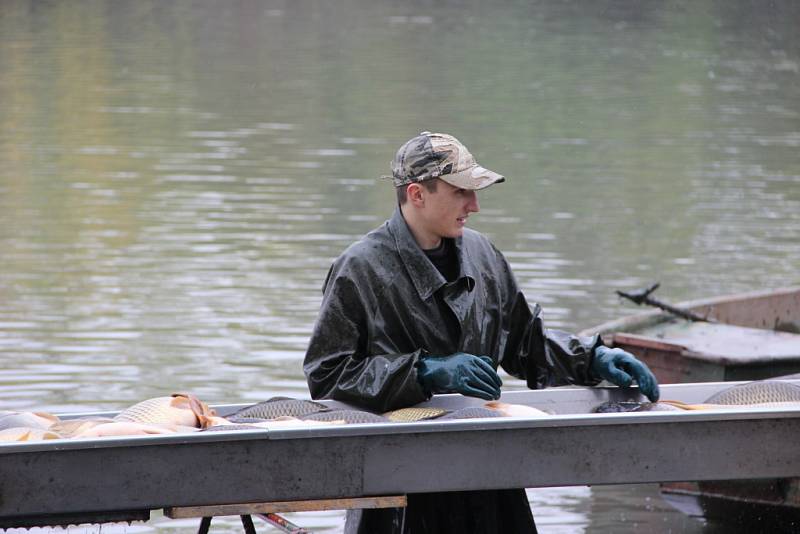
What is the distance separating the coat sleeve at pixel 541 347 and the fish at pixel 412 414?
0.47 metres

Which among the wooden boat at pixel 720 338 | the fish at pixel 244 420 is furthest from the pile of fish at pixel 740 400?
the wooden boat at pixel 720 338

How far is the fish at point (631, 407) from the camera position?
498 centimetres

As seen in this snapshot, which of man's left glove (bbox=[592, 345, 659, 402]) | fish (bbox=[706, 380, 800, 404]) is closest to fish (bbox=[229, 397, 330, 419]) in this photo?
man's left glove (bbox=[592, 345, 659, 402])

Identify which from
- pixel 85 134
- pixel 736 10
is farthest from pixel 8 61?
pixel 736 10

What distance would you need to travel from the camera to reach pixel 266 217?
571 inches

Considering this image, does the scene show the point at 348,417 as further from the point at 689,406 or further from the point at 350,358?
the point at 689,406

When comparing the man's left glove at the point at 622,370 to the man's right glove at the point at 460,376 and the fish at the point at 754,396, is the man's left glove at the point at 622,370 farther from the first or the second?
the man's right glove at the point at 460,376

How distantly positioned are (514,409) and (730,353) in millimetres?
3839

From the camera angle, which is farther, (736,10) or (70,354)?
(736,10)

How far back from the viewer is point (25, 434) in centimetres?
426

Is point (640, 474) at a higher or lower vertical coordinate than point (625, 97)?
higher

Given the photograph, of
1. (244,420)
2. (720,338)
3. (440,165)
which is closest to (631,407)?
(440,165)

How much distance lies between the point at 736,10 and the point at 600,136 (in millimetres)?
30194

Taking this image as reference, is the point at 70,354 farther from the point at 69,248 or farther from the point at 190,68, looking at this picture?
the point at 190,68
